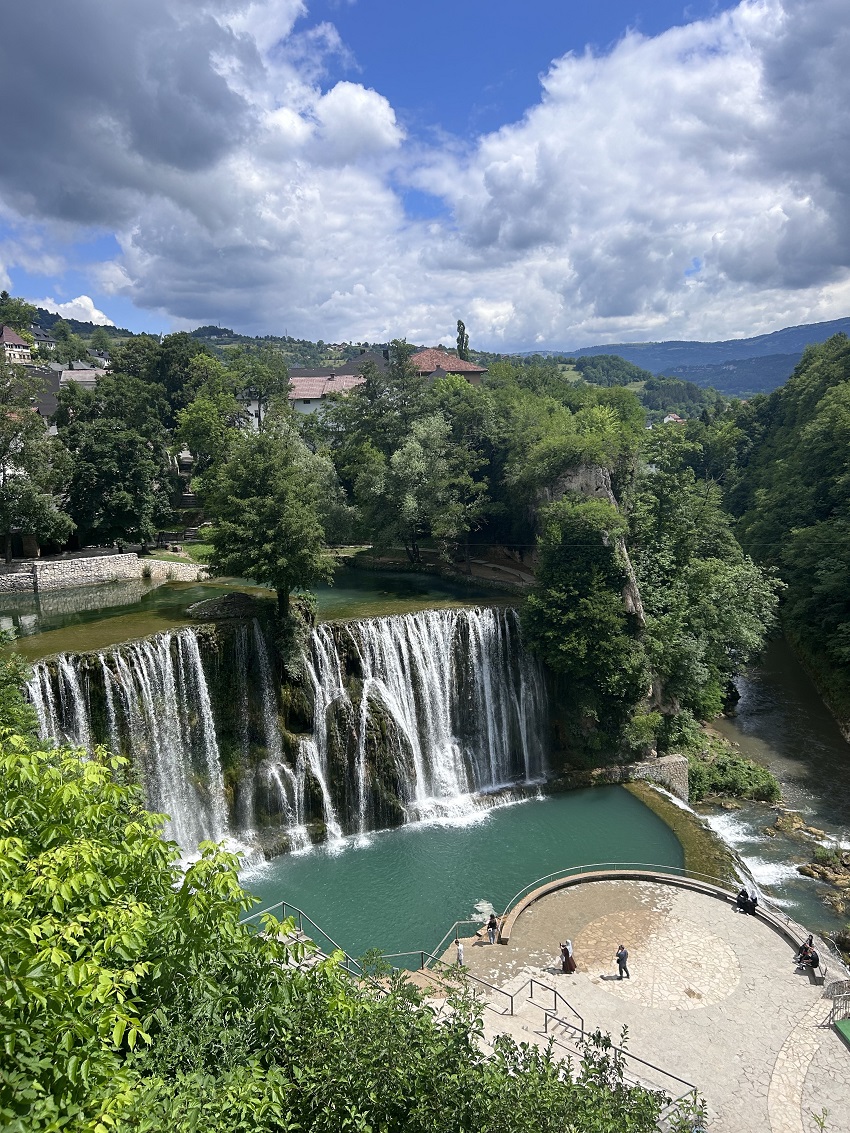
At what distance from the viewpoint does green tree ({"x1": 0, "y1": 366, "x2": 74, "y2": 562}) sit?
31.0m

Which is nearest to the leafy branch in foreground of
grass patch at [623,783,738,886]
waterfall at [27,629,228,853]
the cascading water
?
waterfall at [27,629,228,853]

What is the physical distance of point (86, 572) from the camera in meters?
33.4

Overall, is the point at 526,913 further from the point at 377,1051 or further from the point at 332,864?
the point at 377,1051

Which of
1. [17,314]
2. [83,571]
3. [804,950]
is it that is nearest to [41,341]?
[17,314]

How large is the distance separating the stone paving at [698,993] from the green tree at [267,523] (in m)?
12.1

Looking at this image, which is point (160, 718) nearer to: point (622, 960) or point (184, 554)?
point (622, 960)

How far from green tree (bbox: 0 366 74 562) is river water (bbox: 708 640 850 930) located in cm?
3065

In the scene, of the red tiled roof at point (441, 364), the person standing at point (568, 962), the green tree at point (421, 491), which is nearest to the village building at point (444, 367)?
the red tiled roof at point (441, 364)

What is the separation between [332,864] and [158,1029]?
49.2ft

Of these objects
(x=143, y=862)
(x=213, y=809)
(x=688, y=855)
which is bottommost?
(x=688, y=855)

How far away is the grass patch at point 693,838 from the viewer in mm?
20281

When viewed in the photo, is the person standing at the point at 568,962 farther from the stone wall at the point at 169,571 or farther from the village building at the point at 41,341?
the village building at the point at 41,341

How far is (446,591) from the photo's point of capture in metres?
33.1

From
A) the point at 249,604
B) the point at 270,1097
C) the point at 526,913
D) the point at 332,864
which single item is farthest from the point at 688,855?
the point at 270,1097
